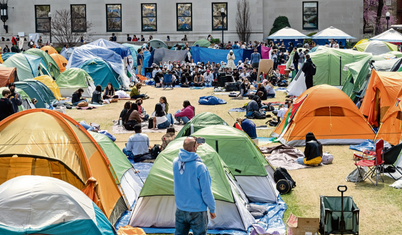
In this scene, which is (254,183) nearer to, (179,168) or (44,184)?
(179,168)

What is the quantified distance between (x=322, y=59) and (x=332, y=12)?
24.8m

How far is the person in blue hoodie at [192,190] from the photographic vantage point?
21.2 feet

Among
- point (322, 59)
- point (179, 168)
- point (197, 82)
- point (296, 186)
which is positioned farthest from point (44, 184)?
point (197, 82)

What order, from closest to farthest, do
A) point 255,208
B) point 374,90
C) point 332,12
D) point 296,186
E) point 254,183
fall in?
point 255,208 < point 254,183 < point 296,186 < point 374,90 < point 332,12

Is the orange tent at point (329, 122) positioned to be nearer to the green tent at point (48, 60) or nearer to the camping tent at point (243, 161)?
the camping tent at point (243, 161)

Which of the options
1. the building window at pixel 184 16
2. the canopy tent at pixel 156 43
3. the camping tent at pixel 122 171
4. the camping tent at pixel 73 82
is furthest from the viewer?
the building window at pixel 184 16

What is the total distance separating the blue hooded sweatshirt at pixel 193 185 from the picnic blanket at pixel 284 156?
6.13 metres

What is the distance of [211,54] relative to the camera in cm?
3625

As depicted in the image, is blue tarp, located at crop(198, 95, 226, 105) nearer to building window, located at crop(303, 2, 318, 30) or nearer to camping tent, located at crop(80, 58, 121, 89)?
camping tent, located at crop(80, 58, 121, 89)

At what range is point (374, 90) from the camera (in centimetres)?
1605

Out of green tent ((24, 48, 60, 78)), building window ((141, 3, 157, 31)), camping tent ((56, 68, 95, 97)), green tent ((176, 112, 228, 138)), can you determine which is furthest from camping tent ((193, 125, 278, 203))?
building window ((141, 3, 157, 31))

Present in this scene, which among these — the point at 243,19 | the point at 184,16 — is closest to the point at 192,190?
the point at 243,19

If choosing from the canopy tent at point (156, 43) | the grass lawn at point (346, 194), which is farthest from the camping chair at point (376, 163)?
the canopy tent at point (156, 43)

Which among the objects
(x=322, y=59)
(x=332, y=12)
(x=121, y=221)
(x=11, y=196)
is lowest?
(x=121, y=221)
